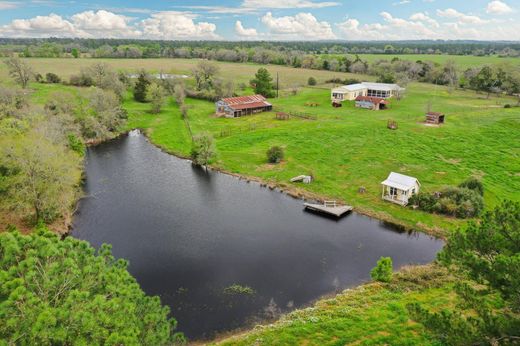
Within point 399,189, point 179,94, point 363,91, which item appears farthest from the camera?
point 179,94

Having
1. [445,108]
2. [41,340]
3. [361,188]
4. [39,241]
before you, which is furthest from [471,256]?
[445,108]

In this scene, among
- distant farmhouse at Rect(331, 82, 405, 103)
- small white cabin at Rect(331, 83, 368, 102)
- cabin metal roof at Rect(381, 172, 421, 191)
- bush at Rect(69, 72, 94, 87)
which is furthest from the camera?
bush at Rect(69, 72, 94, 87)

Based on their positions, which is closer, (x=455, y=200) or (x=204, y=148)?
(x=455, y=200)

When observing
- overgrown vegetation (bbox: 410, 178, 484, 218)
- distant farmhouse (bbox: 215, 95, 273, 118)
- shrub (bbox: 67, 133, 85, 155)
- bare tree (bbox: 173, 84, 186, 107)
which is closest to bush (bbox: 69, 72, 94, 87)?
bare tree (bbox: 173, 84, 186, 107)

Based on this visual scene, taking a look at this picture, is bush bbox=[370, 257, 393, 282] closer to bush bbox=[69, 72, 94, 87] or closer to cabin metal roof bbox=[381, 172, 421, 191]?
cabin metal roof bbox=[381, 172, 421, 191]

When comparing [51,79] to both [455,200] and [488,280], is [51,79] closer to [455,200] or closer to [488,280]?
[455,200]

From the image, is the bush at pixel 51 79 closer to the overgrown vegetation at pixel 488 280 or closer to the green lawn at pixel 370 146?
the green lawn at pixel 370 146

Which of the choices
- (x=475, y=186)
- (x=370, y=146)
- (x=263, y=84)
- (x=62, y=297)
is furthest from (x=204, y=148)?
(x=263, y=84)

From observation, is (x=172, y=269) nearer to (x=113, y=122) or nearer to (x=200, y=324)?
(x=200, y=324)
